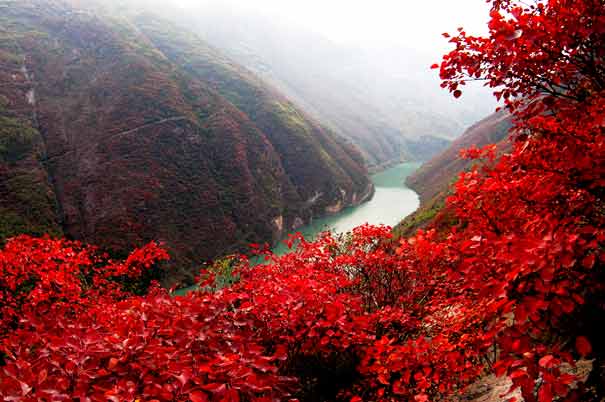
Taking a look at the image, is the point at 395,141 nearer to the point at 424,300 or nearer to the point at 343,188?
the point at 343,188

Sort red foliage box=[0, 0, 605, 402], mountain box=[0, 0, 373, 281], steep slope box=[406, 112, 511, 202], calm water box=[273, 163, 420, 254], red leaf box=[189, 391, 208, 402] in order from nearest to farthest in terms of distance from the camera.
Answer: red foliage box=[0, 0, 605, 402]
red leaf box=[189, 391, 208, 402]
mountain box=[0, 0, 373, 281]
calm water box=[273, 163, 420, 254]
steep slope box=[406, 112, 511, 202]

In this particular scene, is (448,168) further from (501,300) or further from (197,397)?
(197,397)

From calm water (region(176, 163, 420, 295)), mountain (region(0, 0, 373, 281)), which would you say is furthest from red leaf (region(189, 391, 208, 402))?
mountain (region(0, 0, 373, 281))

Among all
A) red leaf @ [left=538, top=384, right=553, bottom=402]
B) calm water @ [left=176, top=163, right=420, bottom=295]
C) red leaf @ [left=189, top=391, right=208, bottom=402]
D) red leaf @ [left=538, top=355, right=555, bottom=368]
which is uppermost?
red leaf @ [left=538, top=355, right=555, bottom=368]

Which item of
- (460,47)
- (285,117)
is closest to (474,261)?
(460,47)

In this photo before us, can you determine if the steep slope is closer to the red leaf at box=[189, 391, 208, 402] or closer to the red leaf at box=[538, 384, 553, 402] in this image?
the red leaf at box=[538, 384, 553, 402]

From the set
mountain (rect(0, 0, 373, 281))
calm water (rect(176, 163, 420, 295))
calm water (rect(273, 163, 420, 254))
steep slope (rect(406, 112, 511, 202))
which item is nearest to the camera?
mountain (rect(0, 0, 373, 281))

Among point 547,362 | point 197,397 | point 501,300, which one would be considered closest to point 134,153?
point 197,397

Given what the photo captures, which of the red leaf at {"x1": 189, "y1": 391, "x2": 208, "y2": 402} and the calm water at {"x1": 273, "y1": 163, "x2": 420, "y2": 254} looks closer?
the red leaf at {"x1": 189, "y1": 391, "x2": 208, "y2": 402}
